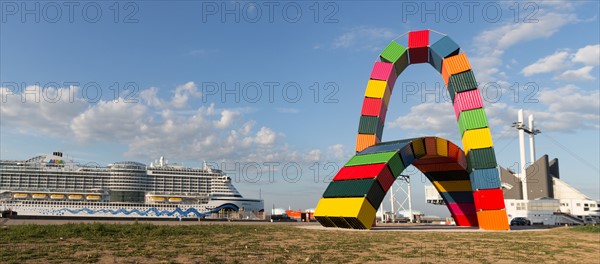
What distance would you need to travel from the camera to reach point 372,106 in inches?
1540

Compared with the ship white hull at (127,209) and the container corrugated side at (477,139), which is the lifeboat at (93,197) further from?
the container corrugated side at (477,139)

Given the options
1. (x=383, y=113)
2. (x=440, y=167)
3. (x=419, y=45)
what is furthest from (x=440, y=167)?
(x=419, y=45)

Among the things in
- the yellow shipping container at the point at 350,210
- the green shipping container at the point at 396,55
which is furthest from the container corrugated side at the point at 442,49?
the yellow shipping container at the point at 350,210

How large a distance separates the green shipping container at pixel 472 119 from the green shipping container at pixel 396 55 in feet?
25.0

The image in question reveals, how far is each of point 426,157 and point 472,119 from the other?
16.1ft

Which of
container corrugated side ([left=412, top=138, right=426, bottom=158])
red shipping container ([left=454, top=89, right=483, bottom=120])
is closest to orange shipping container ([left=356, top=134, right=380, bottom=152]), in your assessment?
container corrugated side ([left=412, top=138, right=426, bottom=158])

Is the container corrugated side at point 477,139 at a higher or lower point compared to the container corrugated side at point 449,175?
higher

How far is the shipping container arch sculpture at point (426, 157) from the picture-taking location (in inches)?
1252

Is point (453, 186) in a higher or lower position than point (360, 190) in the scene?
higher

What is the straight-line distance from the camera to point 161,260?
13289 millimetres

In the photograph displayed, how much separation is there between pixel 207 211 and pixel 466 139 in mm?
57412

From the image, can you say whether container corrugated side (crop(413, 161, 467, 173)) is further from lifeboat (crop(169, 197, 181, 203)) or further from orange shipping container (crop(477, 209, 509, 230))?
lifeboat (crop(169, 197, 181, 203))

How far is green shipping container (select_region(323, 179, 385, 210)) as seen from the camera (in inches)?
1214

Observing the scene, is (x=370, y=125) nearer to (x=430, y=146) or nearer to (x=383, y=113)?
(x=383, y=113)
